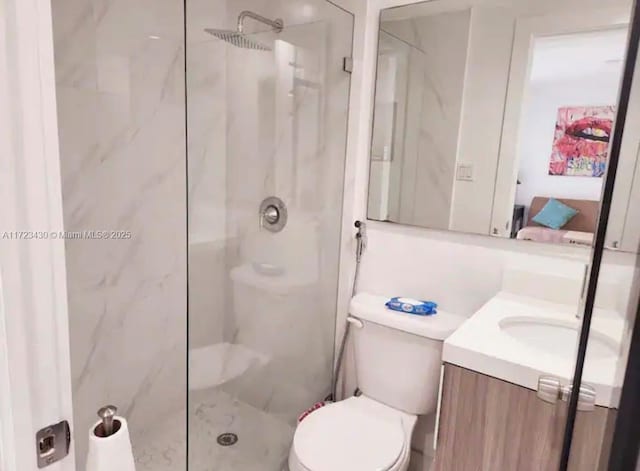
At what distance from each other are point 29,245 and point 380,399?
1447 millimetres

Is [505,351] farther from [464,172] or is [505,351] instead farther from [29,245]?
[29,245]

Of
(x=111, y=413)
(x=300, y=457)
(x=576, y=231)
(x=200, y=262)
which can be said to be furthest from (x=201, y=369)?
(x=576, y=231)

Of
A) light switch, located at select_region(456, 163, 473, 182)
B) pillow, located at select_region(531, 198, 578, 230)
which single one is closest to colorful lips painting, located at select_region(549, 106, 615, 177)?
pillow, located at select_region(531, 198, 578, 230)

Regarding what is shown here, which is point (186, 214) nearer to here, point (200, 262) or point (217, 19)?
point (200, 262)

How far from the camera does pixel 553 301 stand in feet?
4.98

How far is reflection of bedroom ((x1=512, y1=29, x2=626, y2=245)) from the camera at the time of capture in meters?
1.37

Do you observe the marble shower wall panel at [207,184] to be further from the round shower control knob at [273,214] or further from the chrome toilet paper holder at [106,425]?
the chrome toilet paper holder at [106,425]

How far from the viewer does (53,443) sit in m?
0.64

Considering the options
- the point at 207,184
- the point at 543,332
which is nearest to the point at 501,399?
the point at 543,332

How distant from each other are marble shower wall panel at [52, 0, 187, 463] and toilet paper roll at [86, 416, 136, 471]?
3.72 ft

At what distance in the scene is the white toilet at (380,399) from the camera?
4.55 ft

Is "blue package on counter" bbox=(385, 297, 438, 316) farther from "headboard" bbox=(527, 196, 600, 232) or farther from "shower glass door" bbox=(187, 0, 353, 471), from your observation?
"headboard" bbox=(527, 196, 600, 232)

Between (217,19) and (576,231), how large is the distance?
5.08 ft

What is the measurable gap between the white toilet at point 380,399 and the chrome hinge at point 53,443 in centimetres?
86
